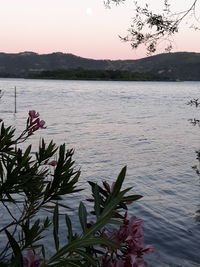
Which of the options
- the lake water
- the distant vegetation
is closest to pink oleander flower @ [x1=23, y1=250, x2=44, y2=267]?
the lake water

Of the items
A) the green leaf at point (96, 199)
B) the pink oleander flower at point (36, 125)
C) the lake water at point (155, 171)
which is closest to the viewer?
the green leaf at point (96, 199)

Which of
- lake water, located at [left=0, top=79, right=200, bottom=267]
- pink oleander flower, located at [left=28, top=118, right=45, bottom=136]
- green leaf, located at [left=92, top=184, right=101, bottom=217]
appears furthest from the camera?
lake water, located at [left=0, top=79, right=200, bottom=267]

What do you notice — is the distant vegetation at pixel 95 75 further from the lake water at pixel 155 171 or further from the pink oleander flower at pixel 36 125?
the pink oleander flower at pixel 36 125

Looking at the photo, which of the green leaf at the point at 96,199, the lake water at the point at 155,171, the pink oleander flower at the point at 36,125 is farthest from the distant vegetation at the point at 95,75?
the green leaf at the point at 96,199

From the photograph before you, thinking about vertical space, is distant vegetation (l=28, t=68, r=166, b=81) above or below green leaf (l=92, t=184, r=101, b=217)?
above

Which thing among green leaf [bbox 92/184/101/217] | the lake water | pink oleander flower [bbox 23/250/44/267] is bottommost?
the lake water

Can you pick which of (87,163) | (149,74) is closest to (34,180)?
(87,163)

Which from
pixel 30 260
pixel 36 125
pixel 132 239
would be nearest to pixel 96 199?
pixel 132 239

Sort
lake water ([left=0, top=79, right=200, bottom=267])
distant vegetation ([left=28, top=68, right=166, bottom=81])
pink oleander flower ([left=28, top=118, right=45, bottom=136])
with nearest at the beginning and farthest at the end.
Result: 1. pink oleander flower ([left=28, top=118, right=45, bottom=136])
2. lake water ([left=0, top=79, right=200, bottom=267])
3. distant vegetation ([left=28, top=68, right=166, bottom=81])

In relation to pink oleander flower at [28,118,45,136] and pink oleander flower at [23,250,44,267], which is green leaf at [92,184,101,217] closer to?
pink oleander flower at [23,250,44,267]

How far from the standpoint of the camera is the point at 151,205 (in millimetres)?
12117

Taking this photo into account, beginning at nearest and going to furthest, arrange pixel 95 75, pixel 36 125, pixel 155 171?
1. pixel 36 125
2. pixel 155 171
3. pixel 95 75

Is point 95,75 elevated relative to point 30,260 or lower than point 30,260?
elevated

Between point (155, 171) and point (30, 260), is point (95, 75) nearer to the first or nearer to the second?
point (155, 171)
